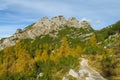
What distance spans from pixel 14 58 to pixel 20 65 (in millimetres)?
28453

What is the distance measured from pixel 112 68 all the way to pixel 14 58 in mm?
118920

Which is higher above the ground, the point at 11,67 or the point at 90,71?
the point at 11,67

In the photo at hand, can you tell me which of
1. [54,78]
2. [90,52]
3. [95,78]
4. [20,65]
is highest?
[20,65]

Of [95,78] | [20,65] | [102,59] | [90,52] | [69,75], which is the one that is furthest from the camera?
[20,65]

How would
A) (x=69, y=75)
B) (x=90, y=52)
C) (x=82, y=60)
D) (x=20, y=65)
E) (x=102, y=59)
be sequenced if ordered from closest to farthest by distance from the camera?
(x=69, y=75) < (x=82, y=60) < (x=102, y=59) < (x=90, y=52) < (x=20, y=65)

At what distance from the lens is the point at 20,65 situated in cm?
15300

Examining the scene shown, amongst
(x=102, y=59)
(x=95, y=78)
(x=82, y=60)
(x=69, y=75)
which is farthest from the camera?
(x=102, y=59)

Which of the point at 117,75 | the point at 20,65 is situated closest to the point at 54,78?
the point at 117,75

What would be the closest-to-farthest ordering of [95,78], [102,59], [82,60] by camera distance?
[95,78]
[82,60]
[102,59]

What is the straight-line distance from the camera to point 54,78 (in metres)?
69.9

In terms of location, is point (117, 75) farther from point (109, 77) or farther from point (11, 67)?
point (11, 67)

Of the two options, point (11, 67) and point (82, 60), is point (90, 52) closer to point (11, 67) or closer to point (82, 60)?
point (82, 60)

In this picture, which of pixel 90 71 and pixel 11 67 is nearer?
pixel 90 71

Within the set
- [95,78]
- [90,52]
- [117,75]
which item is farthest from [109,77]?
[90,52]
